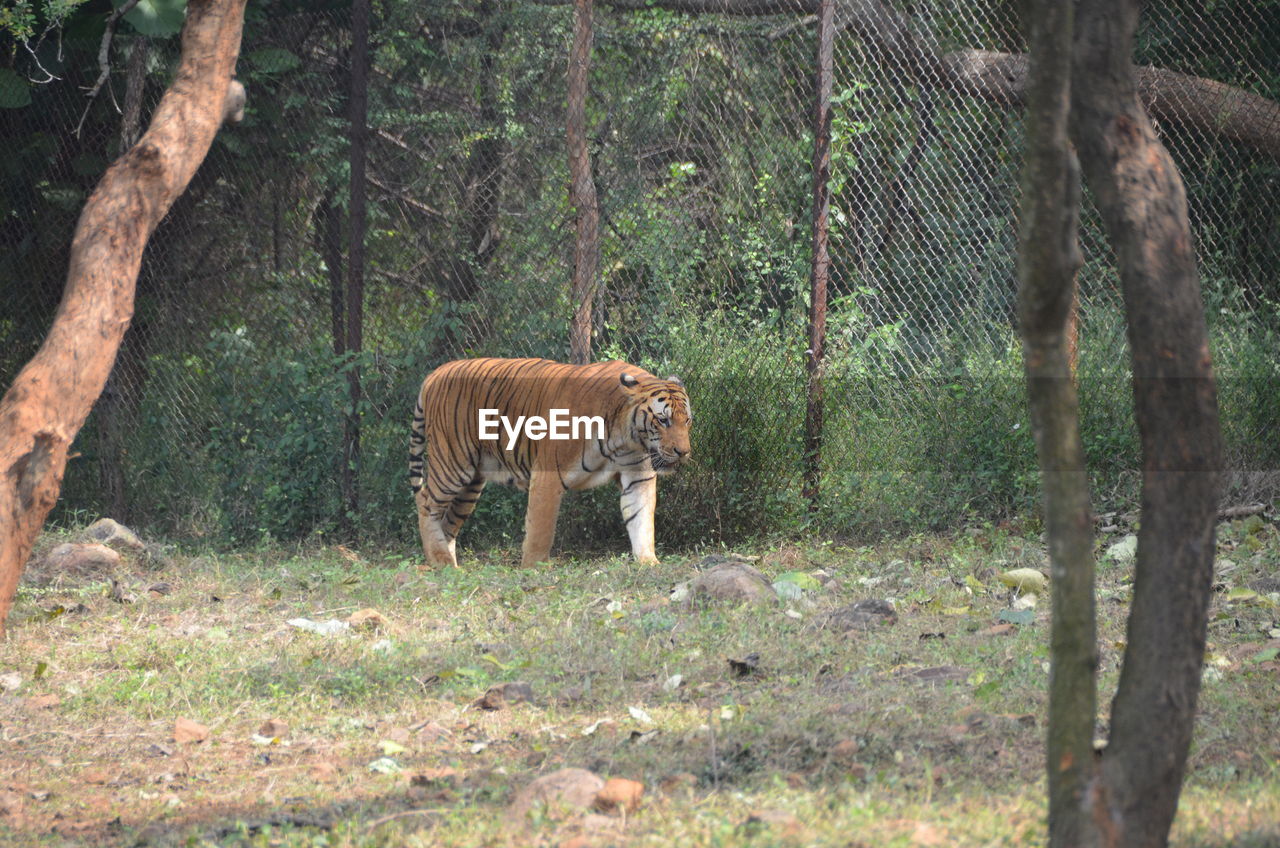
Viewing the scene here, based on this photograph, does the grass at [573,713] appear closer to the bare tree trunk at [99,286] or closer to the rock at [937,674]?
the rock at [937,674]

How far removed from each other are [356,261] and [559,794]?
5468mm

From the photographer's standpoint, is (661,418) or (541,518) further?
(541,518)

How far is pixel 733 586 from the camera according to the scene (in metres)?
5.55

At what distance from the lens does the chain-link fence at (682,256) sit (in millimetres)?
7191

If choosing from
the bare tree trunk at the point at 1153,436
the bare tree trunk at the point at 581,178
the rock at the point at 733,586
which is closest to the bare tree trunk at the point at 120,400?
the bare tree trunk at the point at 581,178

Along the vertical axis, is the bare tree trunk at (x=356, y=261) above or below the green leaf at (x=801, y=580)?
above

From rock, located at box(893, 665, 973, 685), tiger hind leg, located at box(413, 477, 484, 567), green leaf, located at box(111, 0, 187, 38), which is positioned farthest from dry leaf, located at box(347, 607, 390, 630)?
green leaf, located at box(111, 0, 187, 38)

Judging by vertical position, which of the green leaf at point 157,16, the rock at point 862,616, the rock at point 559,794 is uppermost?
the green leaf at point 157,16

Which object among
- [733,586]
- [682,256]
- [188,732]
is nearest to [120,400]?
[682,256]

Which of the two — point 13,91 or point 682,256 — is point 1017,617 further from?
point 13,91

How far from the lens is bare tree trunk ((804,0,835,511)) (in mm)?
7137

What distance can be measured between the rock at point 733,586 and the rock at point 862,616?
370mm

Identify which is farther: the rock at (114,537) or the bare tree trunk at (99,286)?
the rock at (114,537)

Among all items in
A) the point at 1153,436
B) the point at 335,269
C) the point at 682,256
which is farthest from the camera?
the point at 335,269
